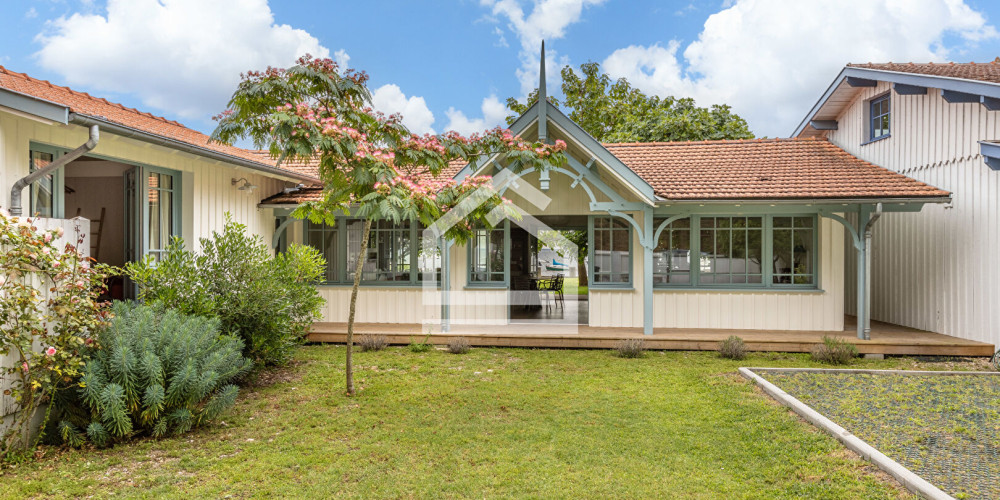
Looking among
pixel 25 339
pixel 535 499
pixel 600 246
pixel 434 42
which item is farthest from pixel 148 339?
pixel 434 42

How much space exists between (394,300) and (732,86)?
30.9 m

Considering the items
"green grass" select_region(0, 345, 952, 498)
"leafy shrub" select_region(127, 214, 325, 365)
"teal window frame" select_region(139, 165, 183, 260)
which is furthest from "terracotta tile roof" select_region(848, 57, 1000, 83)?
"teal window frame" select_region(139, 165, 183, 260)

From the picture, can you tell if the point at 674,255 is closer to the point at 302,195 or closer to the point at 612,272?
the point at 612,272

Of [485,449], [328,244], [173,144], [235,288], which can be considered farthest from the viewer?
[328,244]

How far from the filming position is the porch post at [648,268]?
31.1ft

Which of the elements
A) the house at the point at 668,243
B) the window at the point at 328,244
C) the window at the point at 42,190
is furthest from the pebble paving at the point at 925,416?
the window at the point at 42,190

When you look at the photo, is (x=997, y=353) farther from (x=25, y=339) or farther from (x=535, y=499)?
(x=25, y=339)

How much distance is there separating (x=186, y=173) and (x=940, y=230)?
11957 mm

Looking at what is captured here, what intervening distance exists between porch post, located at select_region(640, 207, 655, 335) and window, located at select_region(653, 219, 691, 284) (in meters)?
1.02

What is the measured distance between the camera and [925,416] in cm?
550

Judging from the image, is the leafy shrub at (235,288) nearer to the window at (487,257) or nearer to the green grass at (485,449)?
the green grass at (485,449)

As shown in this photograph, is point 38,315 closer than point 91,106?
Yes

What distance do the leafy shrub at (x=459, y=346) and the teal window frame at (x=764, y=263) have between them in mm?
3766

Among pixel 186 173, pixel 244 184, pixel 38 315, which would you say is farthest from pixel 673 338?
pixel 38 315
